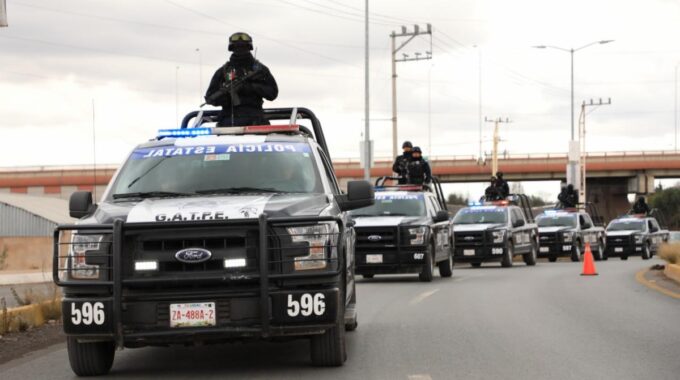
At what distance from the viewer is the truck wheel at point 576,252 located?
38875 millimetres

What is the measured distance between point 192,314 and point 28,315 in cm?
598

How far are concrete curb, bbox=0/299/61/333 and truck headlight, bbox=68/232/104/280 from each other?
4.32 meters

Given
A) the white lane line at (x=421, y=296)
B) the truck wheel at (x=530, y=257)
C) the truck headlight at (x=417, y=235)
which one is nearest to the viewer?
the white lane line at (x=421, y=296)

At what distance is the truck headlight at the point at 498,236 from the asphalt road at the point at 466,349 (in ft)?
45.7

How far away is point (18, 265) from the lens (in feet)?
138

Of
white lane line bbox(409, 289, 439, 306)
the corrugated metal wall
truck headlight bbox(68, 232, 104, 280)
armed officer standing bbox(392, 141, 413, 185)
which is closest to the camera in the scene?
truck headlight bbox(68, 232, 104, 280)

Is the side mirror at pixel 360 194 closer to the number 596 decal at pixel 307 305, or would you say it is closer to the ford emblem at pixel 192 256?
the number 596 decal at pixel 307 305

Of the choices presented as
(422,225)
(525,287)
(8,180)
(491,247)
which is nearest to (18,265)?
(491,247)

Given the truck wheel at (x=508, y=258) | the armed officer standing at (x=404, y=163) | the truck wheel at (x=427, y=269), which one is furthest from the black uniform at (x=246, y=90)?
the truck wheel at (x=508, y=258)

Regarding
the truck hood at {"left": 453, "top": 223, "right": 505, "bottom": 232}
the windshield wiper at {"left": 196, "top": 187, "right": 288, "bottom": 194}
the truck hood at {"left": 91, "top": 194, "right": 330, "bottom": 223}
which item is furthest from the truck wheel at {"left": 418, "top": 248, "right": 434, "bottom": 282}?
the truck hood at {"left": 91, "top": 194, "right": 330, "bottom": 223}

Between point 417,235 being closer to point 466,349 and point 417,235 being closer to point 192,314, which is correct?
point 466,349

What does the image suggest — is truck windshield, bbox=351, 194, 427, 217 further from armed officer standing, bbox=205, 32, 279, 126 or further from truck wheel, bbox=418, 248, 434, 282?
armed officer standing, bbox=205, 32, 279, 126

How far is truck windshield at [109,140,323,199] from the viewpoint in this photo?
9758 millimetres

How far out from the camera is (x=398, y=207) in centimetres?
2286
